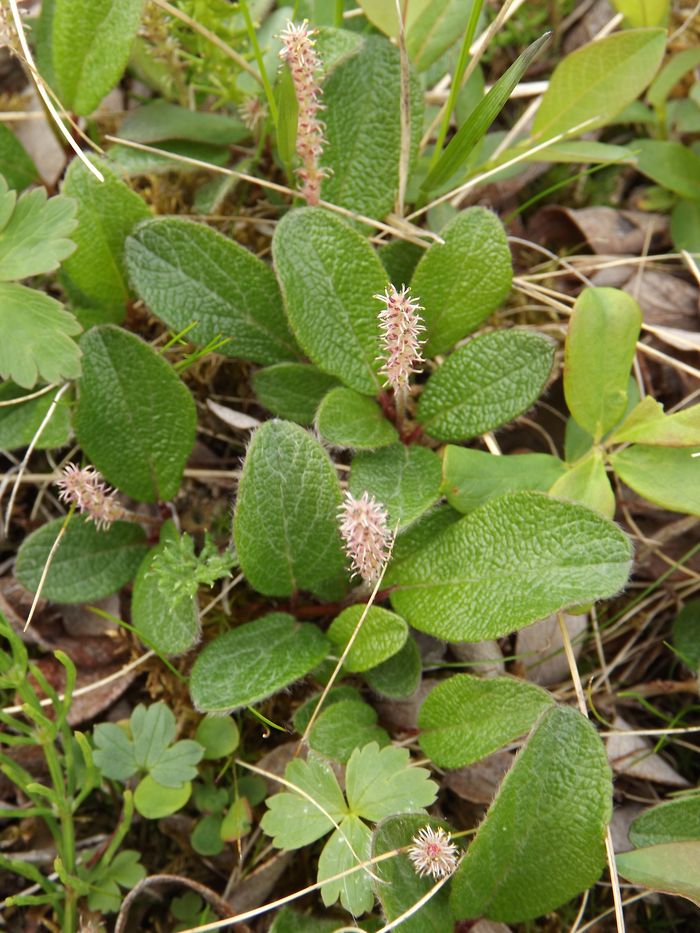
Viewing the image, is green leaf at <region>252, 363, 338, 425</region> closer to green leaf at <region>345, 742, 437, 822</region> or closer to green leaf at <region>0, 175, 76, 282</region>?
green leaf at <region>0, 175, 76, 282</region>

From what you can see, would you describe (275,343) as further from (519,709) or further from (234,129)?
(519,709)

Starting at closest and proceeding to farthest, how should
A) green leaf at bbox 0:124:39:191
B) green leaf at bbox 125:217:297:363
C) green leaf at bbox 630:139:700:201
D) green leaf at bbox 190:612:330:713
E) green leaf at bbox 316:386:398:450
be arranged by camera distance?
green leaf at bbox 190:612:330:713 → green leaf at bbox 316:386:398:450 → green leaf at bbox 125:217:297:363 → green leaf at bbox 0:124:39:191 → green leaf at bbox 630:139:700:201

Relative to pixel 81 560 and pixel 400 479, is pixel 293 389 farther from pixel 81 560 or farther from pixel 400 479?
pixel 81 560

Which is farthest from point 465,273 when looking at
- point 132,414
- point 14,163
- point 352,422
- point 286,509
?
point 14,163

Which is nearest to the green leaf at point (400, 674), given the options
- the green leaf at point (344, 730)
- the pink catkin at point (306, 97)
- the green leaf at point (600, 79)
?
the green leaf at point (344, 730)

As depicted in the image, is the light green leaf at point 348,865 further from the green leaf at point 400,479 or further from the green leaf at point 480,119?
the green leaf at point 480,119

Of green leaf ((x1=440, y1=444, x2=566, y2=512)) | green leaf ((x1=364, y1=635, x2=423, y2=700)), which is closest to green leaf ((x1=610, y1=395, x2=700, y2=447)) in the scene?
green leaf ((x1=440, y1=444, x2=566, y2=512))

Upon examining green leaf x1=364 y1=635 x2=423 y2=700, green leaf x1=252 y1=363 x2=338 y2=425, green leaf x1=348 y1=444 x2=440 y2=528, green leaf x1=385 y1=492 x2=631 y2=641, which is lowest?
green leaf x1=364 y1=635 x2=423 y2=700
